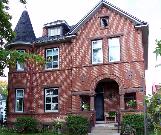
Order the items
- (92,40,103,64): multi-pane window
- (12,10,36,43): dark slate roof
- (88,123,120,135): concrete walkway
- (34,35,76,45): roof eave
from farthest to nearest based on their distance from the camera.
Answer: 1. (12,10,36,43): dark slate roof
2. (34,35,76,45): roof eave
3. (92,40,103,64): multi-pane window
4. (88,123,120,135): concrete walkway

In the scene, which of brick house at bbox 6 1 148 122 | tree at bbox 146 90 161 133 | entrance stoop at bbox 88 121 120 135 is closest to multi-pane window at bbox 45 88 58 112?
brick house at bbox 6 1 148 122

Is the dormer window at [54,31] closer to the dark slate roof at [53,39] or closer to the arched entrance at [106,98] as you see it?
the dark slate roof at [53,39]

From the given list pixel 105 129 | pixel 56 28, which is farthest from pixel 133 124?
pixel 56 28

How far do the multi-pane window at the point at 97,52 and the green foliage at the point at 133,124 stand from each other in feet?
18.9

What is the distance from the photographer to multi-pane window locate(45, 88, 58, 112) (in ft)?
87.7

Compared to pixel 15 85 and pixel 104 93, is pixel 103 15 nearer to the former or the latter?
pixel 104 93

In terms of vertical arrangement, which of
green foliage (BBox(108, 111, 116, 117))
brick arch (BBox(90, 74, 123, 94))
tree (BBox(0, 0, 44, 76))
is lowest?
green foliage (BBox(108, 111, 116, 117))

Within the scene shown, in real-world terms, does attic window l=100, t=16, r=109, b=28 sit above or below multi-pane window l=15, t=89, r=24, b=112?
above

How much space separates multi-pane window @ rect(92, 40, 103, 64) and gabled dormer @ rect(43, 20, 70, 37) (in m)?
4.56

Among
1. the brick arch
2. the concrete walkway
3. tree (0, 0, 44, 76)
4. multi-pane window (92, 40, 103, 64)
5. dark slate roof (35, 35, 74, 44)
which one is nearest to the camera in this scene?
tree (0, 0, 44, 76)

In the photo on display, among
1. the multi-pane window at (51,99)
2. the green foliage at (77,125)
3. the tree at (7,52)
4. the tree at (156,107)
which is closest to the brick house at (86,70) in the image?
the multi-pane window at (51,99)

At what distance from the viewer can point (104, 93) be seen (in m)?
25.5

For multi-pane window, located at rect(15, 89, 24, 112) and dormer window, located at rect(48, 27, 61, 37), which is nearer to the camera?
multi-pane window, located at rect(15, 89, 24, 112)

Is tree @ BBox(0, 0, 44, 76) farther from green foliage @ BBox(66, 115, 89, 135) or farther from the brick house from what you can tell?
the brick house
